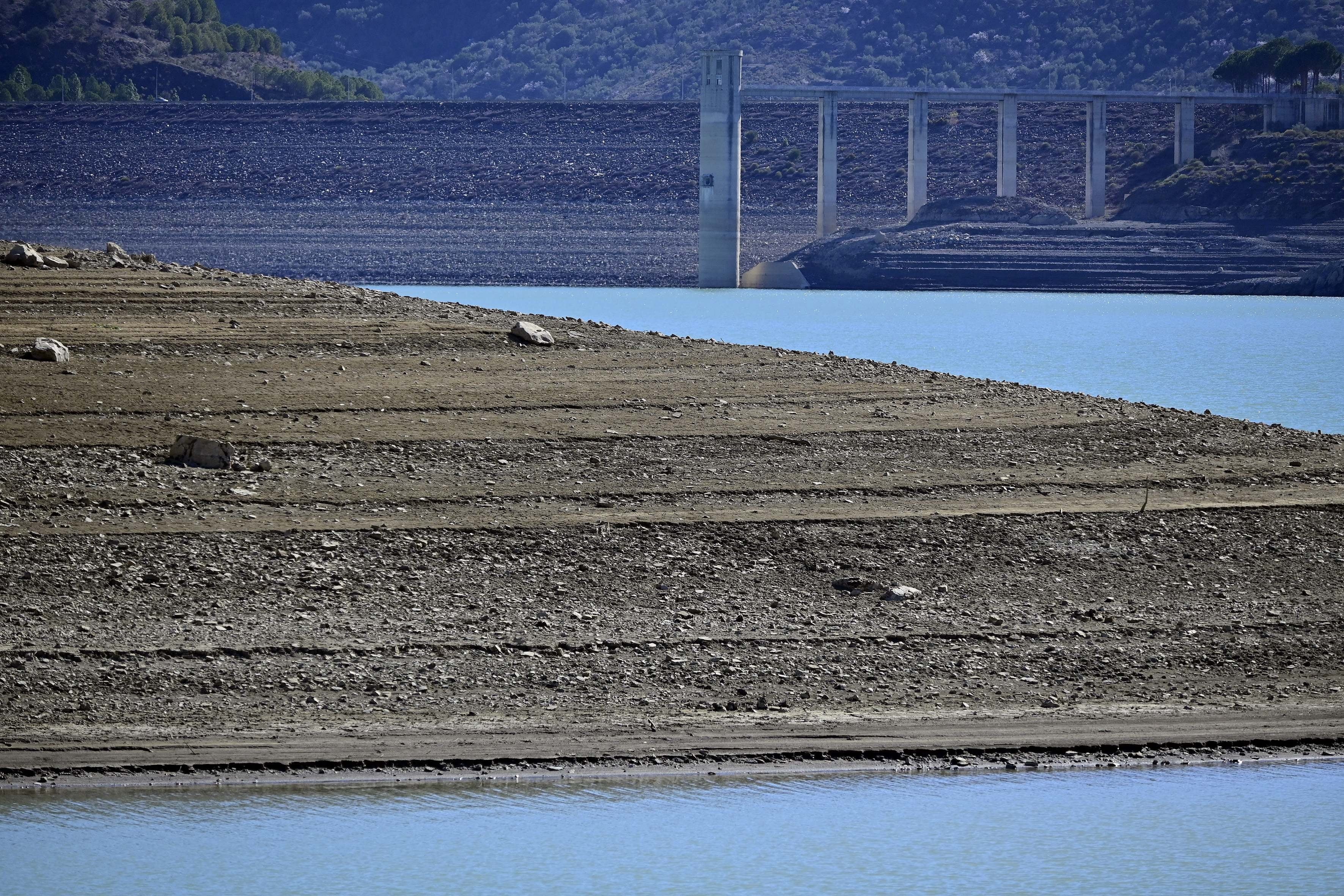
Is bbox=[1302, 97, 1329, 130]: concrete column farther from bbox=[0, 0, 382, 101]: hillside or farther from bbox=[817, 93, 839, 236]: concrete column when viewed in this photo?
bbox=[0, 0, 382, 101]: hillside

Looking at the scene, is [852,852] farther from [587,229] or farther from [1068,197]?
[1068,197]

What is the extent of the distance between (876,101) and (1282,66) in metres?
19.2

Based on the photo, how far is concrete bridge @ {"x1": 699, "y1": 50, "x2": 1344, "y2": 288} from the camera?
277ft

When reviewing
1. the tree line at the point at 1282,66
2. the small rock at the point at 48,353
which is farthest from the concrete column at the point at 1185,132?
the small rock at the point at 48,353

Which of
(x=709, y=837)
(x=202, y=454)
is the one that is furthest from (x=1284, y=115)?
(x=709, y=837)

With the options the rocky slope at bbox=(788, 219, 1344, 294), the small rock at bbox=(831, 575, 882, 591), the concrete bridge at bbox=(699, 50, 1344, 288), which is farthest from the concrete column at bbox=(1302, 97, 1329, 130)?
the small rock at bbox=(831, 575, 882, 591)

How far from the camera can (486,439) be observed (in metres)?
15.9

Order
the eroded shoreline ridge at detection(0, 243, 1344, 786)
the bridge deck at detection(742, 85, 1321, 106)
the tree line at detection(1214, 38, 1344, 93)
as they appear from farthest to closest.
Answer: the tree line at detection(1214, 38, 1344, 93), the bridge deck at detection(742, 85, 1321, 106), the eroded shoreline ridge at detection(0, 243, 1344, 786)

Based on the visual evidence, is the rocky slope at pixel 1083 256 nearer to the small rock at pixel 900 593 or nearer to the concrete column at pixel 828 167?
the concrete column at pixel 828 167

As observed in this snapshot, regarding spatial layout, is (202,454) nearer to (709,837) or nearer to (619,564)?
(619,564)

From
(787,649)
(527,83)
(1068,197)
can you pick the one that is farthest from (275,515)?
(527,83)

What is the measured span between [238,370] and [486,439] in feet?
11.3

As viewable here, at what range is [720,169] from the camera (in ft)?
280

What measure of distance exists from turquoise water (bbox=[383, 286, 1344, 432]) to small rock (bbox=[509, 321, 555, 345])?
393 inches
